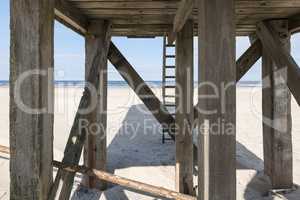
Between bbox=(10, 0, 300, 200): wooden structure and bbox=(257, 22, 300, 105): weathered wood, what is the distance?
0.05ft

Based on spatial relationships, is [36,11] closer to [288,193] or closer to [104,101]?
[104,101]

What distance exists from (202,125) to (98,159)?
11.2 ft

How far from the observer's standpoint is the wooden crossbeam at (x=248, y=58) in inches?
202

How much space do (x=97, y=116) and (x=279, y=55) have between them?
9.76 ft

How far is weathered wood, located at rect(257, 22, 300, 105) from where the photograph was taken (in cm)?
364

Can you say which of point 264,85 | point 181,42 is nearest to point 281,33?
point 264,85

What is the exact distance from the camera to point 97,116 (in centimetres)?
524

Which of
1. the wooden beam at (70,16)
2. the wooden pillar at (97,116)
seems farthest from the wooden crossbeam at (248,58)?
the wooden beam at (70,16)

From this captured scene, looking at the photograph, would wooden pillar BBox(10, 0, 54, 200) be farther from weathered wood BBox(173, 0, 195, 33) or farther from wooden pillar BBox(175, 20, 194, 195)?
wooden pillar BBox(175, 20, 194, 195)

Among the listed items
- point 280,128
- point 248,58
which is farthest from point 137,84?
point 280,128

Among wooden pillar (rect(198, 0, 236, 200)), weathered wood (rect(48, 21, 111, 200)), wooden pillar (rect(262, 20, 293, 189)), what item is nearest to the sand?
wooden pillar (rect(262, 20, 293, 189))

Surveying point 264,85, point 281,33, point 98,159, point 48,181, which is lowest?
point 98,159

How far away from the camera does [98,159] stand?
527 centimetres

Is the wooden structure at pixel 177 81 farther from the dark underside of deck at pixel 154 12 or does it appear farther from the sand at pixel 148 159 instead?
the sand at pixel 148 159
